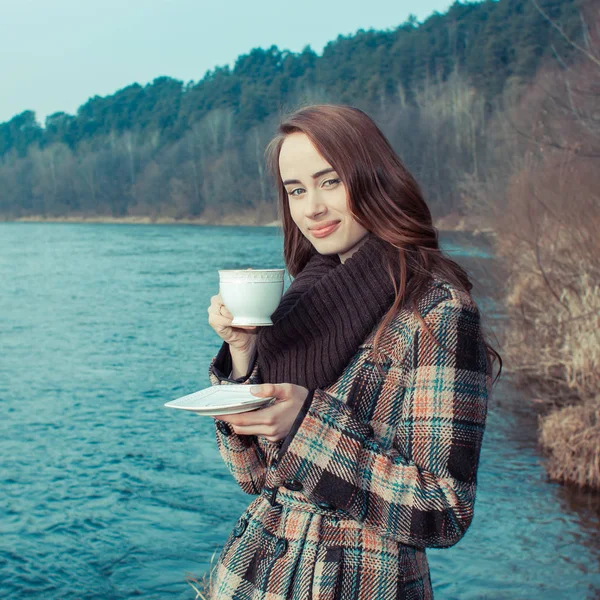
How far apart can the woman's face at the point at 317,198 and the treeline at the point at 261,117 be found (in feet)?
117

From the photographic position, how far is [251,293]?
5.45ft

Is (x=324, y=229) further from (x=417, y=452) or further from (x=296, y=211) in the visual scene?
(x=417, y=452)

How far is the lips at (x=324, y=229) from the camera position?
1.84 meters

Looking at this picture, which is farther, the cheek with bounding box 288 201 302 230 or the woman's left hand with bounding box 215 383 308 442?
the cheek with bounding box 288 201 302 230

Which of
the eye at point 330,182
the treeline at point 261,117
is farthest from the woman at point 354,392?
the treeline at point 261,117

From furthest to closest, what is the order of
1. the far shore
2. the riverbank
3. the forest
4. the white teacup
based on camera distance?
the far shore < the riverbank < the forest < the white teacup

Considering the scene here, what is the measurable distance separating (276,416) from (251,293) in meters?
0.26

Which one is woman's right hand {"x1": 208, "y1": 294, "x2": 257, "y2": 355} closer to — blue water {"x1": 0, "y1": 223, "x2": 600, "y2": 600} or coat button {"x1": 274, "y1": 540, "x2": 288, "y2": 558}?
coat button {"x1": 274, "y1": 540, "x2": 288, "y2": 558}

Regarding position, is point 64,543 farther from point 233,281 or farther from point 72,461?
point 233,281

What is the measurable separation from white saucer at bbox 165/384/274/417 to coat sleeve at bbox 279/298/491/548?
5.4 inches

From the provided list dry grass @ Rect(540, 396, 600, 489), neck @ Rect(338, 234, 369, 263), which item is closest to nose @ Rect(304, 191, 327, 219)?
neck @ Rect(338, 234, 369, 263)

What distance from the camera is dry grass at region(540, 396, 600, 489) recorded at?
6871mm

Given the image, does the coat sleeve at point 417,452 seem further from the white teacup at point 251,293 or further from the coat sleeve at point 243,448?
the coat sleeve at point 243,448

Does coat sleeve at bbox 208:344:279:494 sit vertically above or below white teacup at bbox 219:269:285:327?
below
